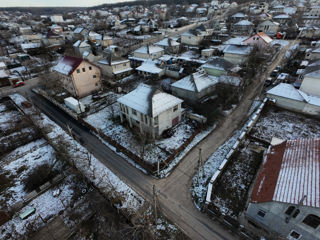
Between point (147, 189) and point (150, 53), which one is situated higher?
point (150, 53)

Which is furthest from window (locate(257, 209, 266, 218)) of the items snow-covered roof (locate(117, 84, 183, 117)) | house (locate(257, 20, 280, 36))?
house (locate(257, 20, 280, 36))

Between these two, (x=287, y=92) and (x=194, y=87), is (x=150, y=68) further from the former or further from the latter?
(x=287, y=92)

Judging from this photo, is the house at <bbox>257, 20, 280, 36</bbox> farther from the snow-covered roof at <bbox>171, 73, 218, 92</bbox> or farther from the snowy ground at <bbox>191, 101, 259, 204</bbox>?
the snowy ground at <bbox>191, 101, 259, 204</bbox>

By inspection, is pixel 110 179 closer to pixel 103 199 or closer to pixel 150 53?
pixel 103 199

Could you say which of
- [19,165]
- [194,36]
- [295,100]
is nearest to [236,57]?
[295,100]

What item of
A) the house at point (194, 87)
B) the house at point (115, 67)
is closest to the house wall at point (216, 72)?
the house at point (194, 87)

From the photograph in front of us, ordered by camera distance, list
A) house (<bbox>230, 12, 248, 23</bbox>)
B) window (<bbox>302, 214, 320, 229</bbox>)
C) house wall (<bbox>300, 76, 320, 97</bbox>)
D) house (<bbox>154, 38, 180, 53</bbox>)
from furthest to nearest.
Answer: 1. house (<bbox>230, 12, 248, 23</bbox>)
2. house (<bbox>154, 38, 180, 53</bbox>)
3. house wall (<bbox>300, 76, 320, 97</bbox>)
4. window (<bbox>302, 214, 320, 229</bbox>)

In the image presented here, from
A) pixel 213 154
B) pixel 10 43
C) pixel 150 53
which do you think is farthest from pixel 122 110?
pixel 10 43
